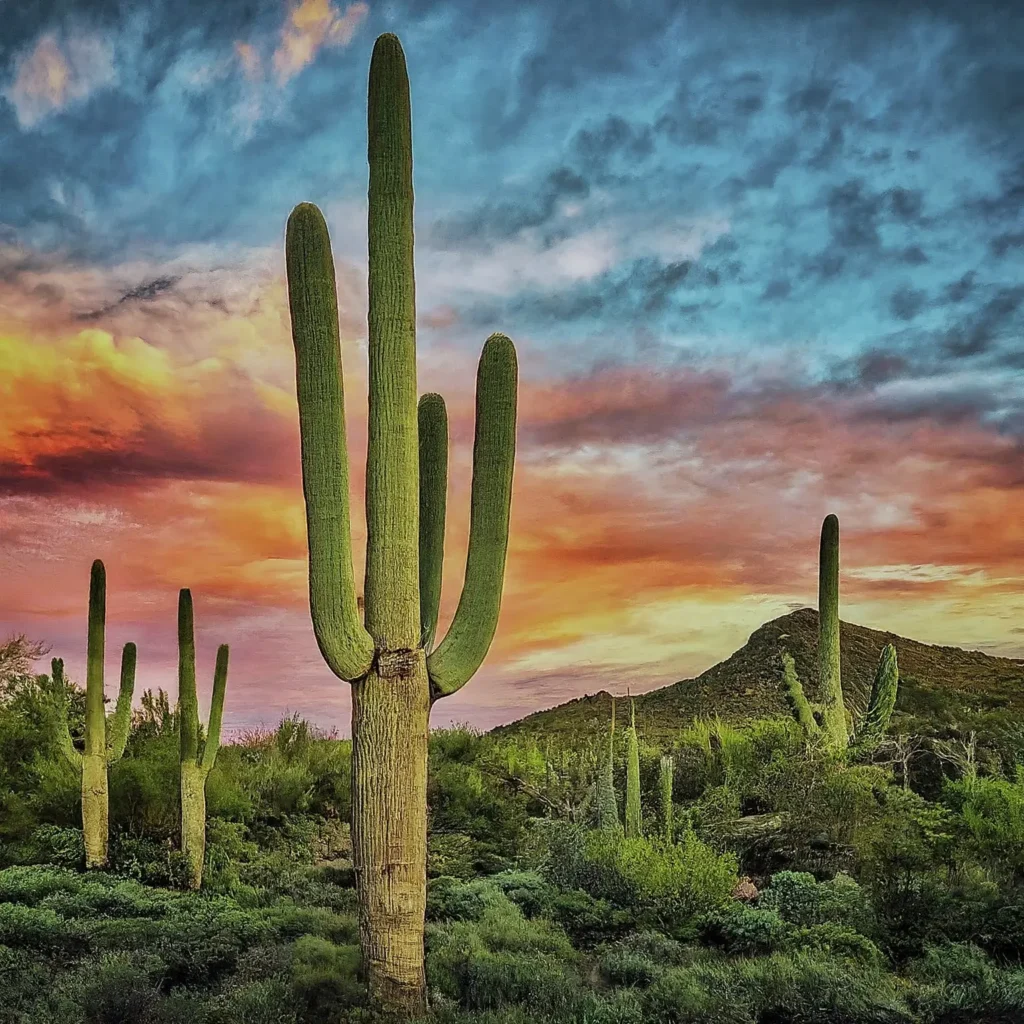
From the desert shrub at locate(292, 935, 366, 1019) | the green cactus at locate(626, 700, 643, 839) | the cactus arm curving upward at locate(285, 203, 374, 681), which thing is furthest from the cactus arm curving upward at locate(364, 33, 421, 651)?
the green cactus at locate(626, 700, 643, 839)

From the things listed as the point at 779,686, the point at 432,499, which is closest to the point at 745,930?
the point at 432,499

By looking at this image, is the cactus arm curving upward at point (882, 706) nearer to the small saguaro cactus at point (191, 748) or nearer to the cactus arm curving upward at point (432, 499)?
the cactus arm curving upward at point (432, 499)

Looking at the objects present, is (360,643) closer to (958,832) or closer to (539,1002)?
(539,1002)

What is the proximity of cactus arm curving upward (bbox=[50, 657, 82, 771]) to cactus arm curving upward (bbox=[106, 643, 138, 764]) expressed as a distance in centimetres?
50

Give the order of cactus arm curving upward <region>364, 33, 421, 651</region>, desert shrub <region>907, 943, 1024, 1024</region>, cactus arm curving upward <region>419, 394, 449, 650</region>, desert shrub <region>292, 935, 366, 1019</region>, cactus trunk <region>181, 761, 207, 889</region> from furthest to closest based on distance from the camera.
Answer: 1. cactus trunk <region>181, 761, 207, 889</region>
2. cactus arm curving upward <region>419, 394, 449, 650</region>
3. desert shrub <region>907, 943, 1024, 1024</region>
4. cactus arm curving upward <region>364, 33, 421, 651</region>
5. desert shrub <region>292, 935, 366, 1019</region>

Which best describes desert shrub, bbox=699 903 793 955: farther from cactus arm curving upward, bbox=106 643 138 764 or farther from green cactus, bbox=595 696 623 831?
cactus arm curving upward, bbox=106 643 138 764

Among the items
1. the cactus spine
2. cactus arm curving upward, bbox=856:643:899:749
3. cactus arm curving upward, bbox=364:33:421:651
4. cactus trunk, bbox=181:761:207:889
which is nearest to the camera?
cactus arm curving upward, bbox=364:33:421:651

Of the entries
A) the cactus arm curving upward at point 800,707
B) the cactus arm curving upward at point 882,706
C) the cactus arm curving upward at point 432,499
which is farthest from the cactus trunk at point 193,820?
the cactus arm curving upward at point 882,706

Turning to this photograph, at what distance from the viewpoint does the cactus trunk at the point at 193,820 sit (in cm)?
1437

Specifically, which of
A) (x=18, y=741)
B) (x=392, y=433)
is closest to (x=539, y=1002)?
(x=392, y=433)

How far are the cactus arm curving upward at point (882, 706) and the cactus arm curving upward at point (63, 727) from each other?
12640 mm

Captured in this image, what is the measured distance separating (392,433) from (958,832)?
1022cm

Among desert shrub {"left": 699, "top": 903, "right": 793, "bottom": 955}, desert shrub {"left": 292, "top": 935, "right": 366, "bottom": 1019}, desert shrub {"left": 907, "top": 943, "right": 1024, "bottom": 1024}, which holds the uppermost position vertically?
desert shrub {"left": 292, "top": 935, "right": 366, "bottom": 1019}

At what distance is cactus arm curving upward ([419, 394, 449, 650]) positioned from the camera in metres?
9.34
